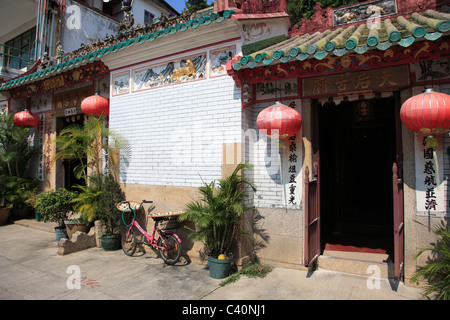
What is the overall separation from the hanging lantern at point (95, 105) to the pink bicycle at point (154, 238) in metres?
2.55

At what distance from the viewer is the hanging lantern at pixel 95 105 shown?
299 inches

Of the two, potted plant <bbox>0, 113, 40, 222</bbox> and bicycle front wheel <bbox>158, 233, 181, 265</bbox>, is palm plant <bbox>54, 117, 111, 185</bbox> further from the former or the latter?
potted plant <bbox>0, 113, 40, 222</bbox>

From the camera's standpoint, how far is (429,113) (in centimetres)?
400

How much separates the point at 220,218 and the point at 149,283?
1.57 metres

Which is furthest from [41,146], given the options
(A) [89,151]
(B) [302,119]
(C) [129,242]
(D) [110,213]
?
(B) [302,119]

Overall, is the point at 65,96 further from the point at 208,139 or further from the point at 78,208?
the point at 208,139

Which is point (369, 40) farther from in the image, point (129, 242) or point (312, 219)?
point (129, 242)

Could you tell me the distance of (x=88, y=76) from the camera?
8336mm

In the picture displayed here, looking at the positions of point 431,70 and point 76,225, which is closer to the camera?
point 431,70

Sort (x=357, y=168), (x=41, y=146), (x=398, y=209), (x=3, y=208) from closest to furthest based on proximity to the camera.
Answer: (x=398, y=209) → (x=357, y=168) → (x=3, y=208) → (x=41, y=146)

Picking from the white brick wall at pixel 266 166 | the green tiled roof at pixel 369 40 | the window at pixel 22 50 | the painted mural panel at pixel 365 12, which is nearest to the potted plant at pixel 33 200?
the window at pixel 22 50

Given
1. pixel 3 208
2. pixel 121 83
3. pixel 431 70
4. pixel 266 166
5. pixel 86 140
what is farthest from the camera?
pixel 3 208

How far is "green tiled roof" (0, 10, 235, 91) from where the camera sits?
5.59 m

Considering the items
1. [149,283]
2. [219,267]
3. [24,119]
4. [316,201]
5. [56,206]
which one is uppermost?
[24,119]
